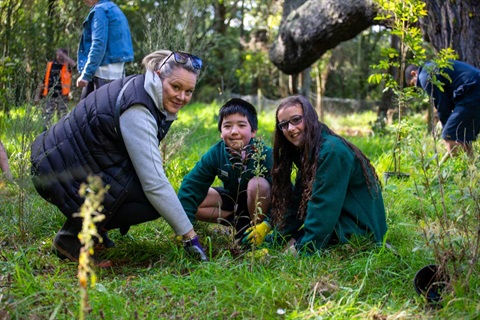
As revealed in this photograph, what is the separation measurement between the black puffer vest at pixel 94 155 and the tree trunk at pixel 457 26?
4236 mm

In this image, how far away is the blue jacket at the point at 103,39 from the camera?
510 centimetres

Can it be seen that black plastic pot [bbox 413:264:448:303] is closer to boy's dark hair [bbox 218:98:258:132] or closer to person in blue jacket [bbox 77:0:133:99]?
boy's dark hair [bbox 218:98:258:132]

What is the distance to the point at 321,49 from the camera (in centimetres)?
769

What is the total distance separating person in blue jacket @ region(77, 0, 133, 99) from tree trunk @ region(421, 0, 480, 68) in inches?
134

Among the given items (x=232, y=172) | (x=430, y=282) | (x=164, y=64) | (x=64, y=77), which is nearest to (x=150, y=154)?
(x=164, y=64)

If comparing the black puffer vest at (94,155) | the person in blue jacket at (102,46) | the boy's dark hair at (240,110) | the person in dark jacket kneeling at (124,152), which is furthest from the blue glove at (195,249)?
the person in blue jacket at (102,46)

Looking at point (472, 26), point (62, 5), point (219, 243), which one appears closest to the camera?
point (219, 243)

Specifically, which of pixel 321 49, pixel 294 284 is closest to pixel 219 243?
Result: pixel 294 284

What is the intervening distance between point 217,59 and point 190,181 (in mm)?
17118

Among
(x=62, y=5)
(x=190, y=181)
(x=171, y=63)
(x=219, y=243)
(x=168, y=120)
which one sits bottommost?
(x=219, y=243)

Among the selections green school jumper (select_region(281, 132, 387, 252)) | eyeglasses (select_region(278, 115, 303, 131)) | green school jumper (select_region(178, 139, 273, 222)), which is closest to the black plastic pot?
green school jumper (select_region(281, 132, 387, 252))

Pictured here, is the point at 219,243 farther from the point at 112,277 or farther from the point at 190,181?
the point at 112,277

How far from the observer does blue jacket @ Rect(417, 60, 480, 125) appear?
566 centimetres

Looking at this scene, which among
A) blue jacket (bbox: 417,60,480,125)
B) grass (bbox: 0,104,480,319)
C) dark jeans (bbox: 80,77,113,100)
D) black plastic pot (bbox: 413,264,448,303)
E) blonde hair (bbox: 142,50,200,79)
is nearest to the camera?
grass (bbox: 0,104,480,319)
